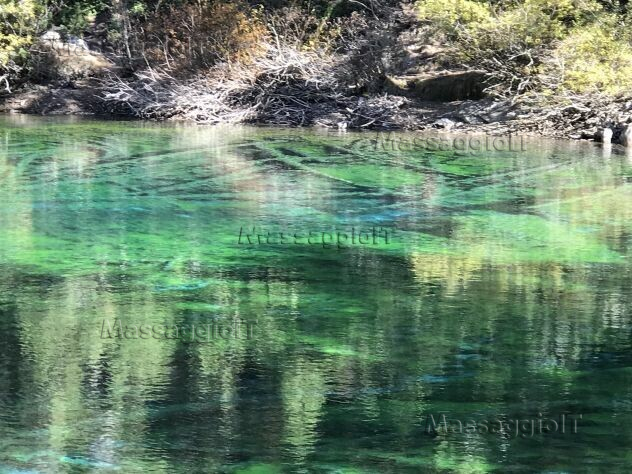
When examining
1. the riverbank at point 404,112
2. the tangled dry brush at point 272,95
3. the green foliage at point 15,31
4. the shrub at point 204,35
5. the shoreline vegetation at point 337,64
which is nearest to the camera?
the riverbank at point 404,112

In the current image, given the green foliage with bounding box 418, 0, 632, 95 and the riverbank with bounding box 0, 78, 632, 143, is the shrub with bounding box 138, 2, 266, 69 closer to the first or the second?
the riverbank with bounding box 0, 78, 632, 143

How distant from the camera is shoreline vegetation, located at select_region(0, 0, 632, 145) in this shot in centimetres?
1748

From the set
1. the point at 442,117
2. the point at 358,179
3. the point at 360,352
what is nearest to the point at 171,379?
the point at 360,352

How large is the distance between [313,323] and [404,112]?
13587 millimetres

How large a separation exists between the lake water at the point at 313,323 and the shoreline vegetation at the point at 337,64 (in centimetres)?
572

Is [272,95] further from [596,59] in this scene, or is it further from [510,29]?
[596,59]

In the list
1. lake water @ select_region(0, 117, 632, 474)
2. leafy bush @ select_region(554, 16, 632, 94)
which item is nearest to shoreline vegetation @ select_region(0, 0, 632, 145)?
leafy bush @ select_region(554, 16, 632, 94)

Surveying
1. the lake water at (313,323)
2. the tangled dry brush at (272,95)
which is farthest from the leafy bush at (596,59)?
the lake water at (313,323)

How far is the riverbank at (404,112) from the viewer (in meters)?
17.3

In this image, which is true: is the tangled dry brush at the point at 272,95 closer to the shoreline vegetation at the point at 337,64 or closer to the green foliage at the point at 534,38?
the shoreline vegetation at the point at 337,64

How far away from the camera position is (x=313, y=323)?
249 inches

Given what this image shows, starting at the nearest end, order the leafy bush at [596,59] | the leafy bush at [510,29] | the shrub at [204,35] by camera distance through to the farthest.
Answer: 1. the leafy bush at [596,59]
2. the leafy bush at [510,29]
3. the shrub at [204,35]

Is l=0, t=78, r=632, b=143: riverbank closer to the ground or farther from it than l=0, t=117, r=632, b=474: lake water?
farther from it

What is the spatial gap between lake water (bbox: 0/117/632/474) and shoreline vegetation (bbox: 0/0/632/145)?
5.72 meters
